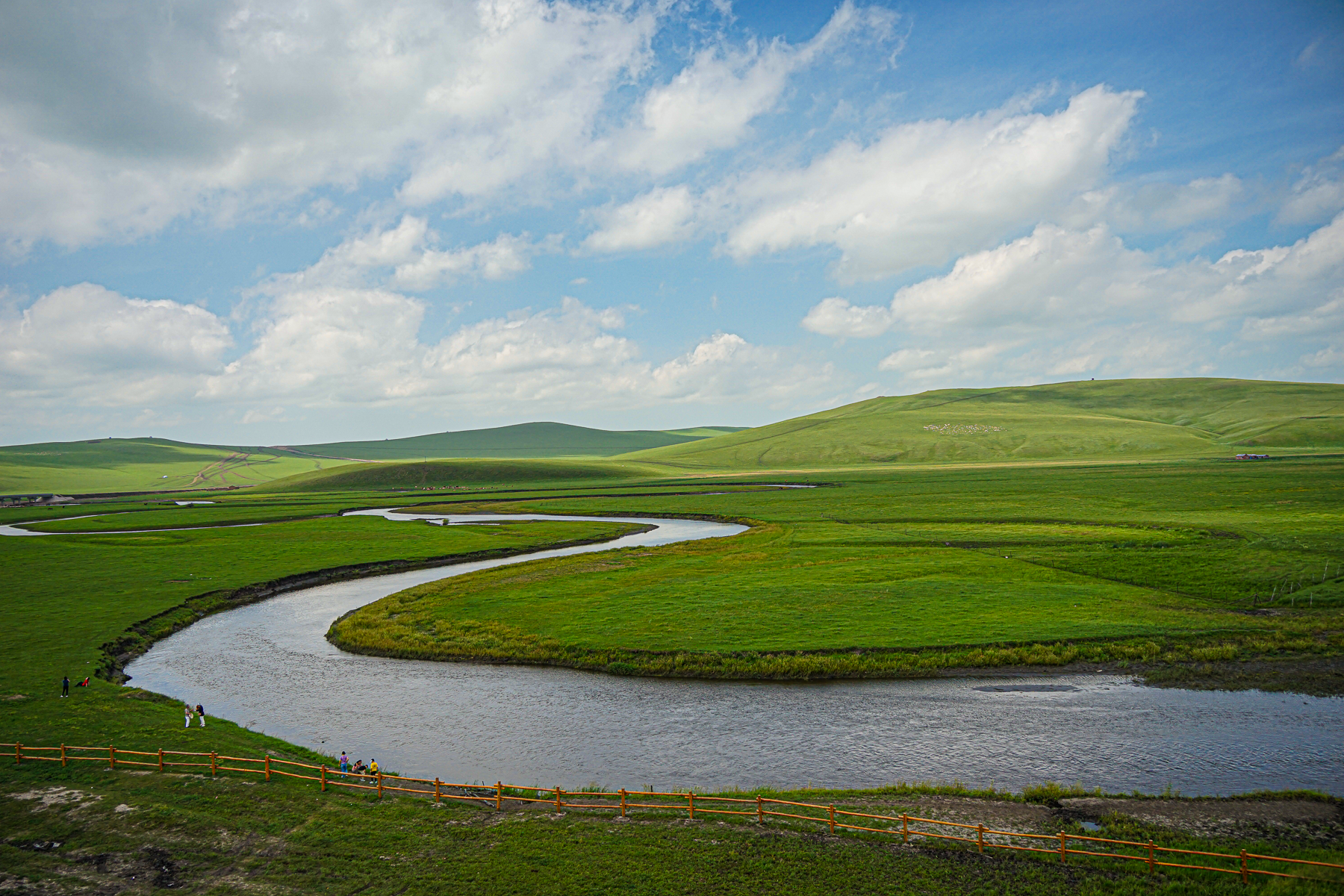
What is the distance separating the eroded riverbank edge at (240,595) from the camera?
53.2 m

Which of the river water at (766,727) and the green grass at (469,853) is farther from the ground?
the green grass at (469,853)

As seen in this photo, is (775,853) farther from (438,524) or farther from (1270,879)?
(438,524)

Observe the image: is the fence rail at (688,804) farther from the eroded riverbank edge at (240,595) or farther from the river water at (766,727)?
the eroded riverbank edge at (240,595)

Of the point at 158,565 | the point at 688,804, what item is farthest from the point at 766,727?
the point at 158,565

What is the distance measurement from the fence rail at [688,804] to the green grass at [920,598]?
17223mm

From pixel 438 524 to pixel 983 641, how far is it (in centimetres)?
10145

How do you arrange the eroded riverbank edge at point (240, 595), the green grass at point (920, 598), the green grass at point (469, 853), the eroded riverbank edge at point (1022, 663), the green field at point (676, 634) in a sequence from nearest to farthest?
the green grass at point (469, 853), the green field at point (676, 634), the eroded riverbank edge at point (1022, 663), the green grass at point (920, 598), the eroded riverbank edge at point (240, 595)

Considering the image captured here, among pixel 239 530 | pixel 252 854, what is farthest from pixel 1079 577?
pixel 239 530

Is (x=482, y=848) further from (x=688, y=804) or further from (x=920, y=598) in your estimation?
(x=920, y=598)

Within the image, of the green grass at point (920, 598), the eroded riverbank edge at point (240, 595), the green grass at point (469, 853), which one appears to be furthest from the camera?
the eroded riverbank edge at point (240, 595)

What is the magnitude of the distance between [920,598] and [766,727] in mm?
27306

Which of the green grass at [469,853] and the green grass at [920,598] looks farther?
the green grass at [920,598]

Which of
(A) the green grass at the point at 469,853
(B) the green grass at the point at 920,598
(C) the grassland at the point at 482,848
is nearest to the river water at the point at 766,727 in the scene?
(B) the green grass at the point at 920,598

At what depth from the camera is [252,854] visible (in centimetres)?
2611
